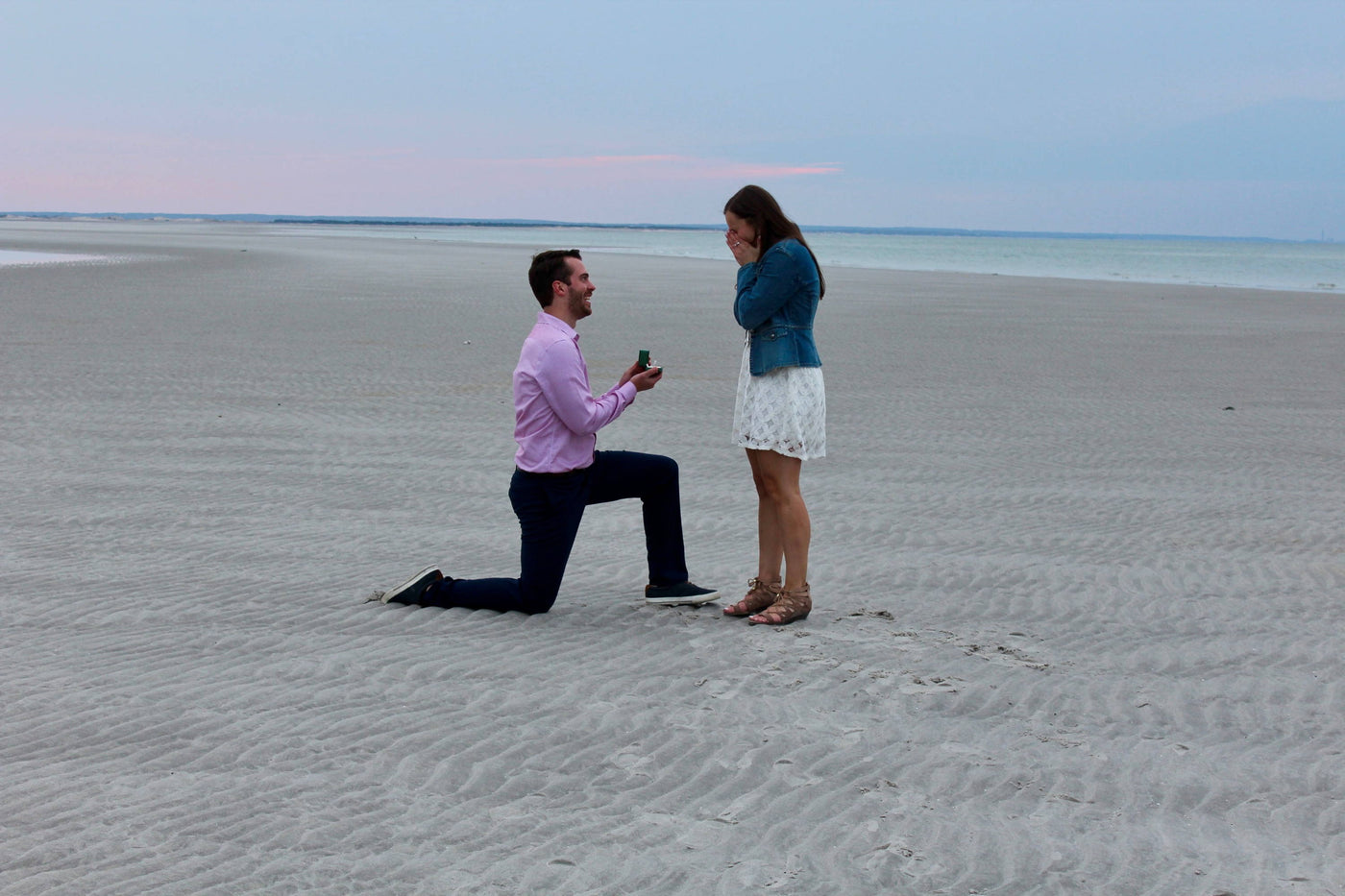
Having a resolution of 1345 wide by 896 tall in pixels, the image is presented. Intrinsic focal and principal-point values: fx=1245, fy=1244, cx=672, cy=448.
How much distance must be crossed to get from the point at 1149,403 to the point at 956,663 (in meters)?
9.14

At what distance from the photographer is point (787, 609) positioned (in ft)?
18.4

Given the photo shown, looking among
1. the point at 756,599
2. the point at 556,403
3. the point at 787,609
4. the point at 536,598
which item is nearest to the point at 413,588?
the point at 536,598

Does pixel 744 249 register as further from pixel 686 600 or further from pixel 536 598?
pixel 536 598

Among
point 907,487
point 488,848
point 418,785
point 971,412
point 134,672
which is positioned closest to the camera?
point 488,848

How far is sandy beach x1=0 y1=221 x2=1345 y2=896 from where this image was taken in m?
3.62

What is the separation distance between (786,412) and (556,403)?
994mm

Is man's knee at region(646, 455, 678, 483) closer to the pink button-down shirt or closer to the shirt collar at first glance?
the pink button-down shirt

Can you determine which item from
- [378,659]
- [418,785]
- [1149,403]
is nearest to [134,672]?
[378,659]

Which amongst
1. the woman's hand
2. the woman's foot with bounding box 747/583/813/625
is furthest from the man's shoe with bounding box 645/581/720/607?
the woman's hand

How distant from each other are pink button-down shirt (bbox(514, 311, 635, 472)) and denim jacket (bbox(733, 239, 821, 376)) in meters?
0.59

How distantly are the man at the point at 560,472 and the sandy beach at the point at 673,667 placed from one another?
0.45ft

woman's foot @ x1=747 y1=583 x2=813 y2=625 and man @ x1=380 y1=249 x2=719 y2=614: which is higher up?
man @ x1=380 y1=249 x2=719 y2=614

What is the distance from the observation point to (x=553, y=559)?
561 centimetres

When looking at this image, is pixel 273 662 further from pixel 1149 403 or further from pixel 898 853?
pixel 1149 403
